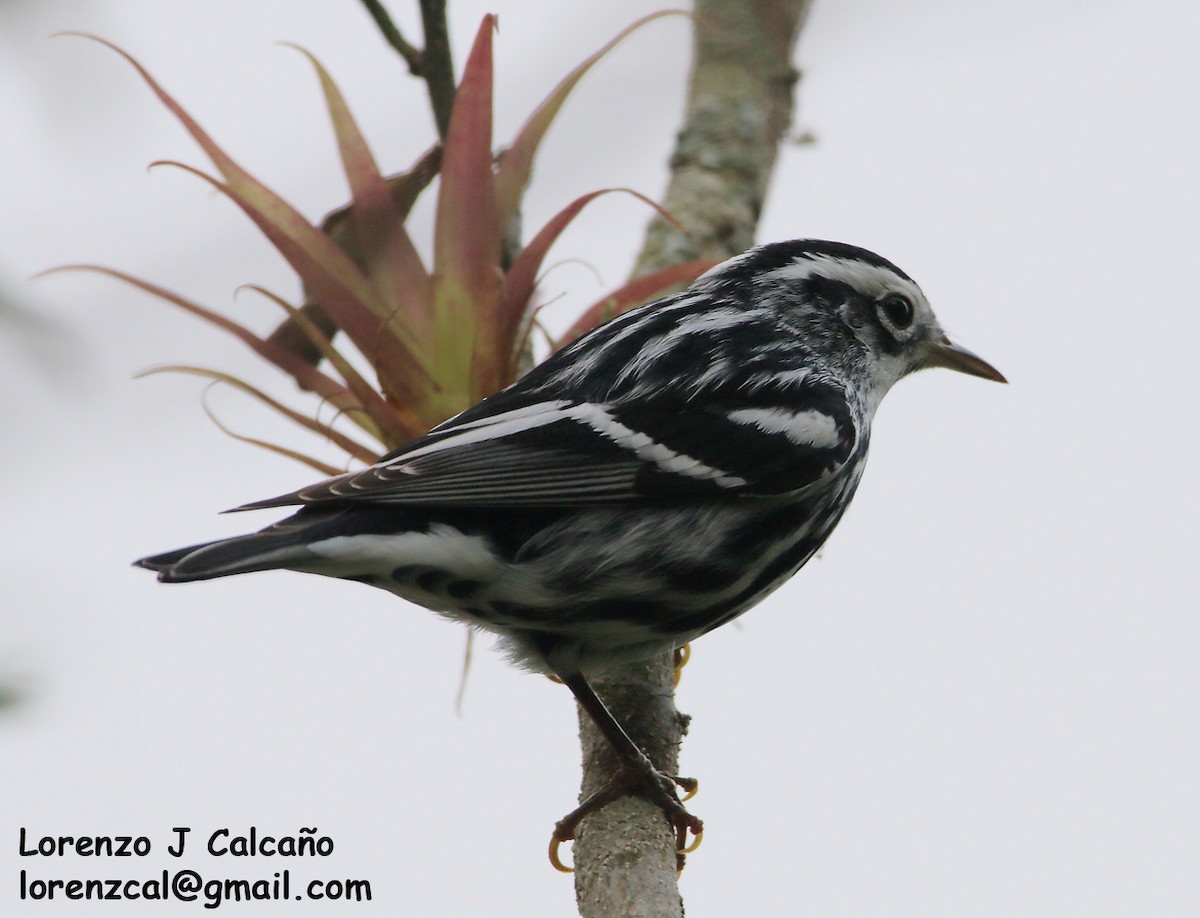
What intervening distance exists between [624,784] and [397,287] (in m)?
1.65

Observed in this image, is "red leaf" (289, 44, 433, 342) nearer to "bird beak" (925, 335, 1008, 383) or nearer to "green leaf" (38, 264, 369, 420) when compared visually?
"green leaf" (38, 264, 369, 420)

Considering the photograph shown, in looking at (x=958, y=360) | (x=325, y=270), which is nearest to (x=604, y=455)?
(x=325, y=270)

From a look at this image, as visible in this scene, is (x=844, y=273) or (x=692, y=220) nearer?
(x=844, y=273)

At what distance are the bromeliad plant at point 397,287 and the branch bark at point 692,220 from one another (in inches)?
32.4

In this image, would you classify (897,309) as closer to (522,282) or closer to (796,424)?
(796,424)

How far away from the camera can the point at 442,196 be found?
4141mm

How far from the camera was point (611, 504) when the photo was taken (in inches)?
132

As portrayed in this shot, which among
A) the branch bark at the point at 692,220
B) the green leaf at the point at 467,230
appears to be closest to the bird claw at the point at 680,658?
the branch bark at the point at 692,220

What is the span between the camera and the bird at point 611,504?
3.22 meters

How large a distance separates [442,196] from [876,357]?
1.41 metres

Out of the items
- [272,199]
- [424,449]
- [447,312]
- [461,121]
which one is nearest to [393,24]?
[461,121]

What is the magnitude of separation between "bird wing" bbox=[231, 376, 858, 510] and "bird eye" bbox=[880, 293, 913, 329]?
693 millimetres

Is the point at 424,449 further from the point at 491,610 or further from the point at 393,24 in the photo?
the point at 393,24

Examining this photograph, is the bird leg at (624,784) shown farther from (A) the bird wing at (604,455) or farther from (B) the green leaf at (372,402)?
(B) the green leaf at (372,402)
